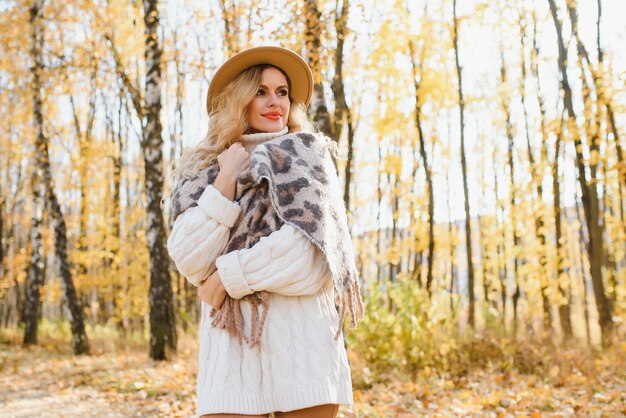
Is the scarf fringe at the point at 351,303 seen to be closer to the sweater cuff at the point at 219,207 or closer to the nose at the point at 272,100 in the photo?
the sweater cuff at the point at 219,207

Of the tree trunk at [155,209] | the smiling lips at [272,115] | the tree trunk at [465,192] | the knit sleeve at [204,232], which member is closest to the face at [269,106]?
the smiling lips at [272,115]

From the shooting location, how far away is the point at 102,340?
1163cm

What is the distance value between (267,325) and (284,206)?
0.42m

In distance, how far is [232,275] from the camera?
1839mm

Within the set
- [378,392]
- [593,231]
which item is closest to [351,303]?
[378,392]

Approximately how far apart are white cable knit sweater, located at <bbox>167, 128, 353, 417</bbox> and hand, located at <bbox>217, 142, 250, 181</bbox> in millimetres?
94

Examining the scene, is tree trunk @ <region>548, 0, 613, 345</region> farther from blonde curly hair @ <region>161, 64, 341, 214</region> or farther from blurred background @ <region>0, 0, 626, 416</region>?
blonde curly hair @ <region>161, 64, 341, 214</region>

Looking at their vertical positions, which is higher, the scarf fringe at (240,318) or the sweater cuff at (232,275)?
the sweater cuff at (232,275)

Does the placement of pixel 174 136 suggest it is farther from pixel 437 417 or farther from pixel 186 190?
pixel 186 190

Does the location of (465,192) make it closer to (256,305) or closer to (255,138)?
(255,138)

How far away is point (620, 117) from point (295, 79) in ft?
38.4

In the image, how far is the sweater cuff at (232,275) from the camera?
1.83 metres

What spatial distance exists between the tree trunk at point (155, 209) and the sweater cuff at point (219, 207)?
6945mm

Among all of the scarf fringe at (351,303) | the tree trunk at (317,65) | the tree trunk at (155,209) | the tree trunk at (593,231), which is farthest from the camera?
the tree trunk at (593,231)
